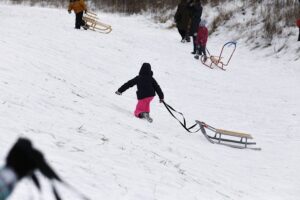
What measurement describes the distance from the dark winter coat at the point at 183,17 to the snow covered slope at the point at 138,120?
2663 mm

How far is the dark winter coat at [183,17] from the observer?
20.3 m

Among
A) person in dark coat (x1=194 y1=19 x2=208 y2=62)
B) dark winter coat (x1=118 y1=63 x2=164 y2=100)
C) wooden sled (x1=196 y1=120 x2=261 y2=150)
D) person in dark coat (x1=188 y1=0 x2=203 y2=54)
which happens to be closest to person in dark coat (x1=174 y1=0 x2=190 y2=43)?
person in dark coat (x1=188 y1=0 x2=203 y2=54)

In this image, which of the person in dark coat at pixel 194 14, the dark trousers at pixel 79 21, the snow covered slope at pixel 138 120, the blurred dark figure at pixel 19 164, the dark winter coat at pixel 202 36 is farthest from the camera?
the person in dark coat at pixel 194 14

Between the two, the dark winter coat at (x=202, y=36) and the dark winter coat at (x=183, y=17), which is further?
the dark winter coat at (x=183, y=17)

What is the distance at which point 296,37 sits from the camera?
18.0 meters

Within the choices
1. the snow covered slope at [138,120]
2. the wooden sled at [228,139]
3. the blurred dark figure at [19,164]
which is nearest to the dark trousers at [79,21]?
the snow covered slope at [138,120]

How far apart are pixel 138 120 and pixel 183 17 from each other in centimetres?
1229

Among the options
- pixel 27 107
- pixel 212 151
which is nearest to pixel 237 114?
pixel 212 151

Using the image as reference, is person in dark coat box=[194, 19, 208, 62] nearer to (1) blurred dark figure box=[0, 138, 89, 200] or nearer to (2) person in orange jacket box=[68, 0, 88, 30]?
(2) person in orange jacket box=[68, 0, 88, 30]

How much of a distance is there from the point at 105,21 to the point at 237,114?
13.6 meters

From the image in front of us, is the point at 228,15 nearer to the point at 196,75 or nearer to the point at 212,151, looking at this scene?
the point at 196,75

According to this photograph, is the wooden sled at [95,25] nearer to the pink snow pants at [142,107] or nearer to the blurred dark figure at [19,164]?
the pink snow pants at [142,107]

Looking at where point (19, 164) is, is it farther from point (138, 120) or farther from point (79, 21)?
point (79, 21)

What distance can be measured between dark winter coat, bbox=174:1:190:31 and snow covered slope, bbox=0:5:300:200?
266 cm
